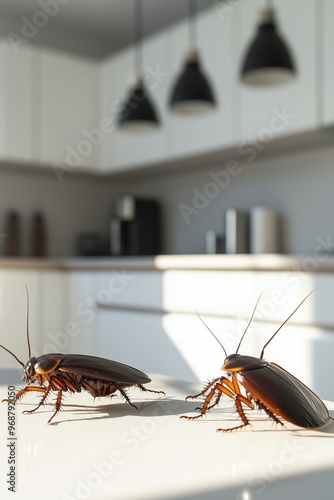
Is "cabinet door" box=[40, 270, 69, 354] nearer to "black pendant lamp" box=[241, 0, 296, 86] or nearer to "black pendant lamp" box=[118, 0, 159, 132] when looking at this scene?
"black pendant lamp" box=[118, 0, 159, 132]

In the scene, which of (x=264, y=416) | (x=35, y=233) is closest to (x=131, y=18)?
(x=35, y=233)

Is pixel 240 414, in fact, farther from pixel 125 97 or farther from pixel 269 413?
pixel 125 97

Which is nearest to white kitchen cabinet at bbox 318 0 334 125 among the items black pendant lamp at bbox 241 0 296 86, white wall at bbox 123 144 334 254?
black pendant lamp at bbox 241 0 296 86

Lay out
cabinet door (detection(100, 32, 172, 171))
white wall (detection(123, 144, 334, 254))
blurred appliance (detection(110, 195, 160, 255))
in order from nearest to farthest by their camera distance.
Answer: white wall (detection(123, 144, 334, 254))
cabinet door (detection(100, 32, 172, 171))
blurred appliance (detection(110, 195, 160, 255))

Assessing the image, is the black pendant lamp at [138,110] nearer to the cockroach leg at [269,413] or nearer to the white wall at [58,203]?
the white wall at [58,203]

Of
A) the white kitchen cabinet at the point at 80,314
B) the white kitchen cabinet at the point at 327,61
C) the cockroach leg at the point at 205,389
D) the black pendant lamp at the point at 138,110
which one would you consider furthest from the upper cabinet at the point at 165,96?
the cockroach leg at the point at 205,389

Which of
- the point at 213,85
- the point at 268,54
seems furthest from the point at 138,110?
the point at 268,54
